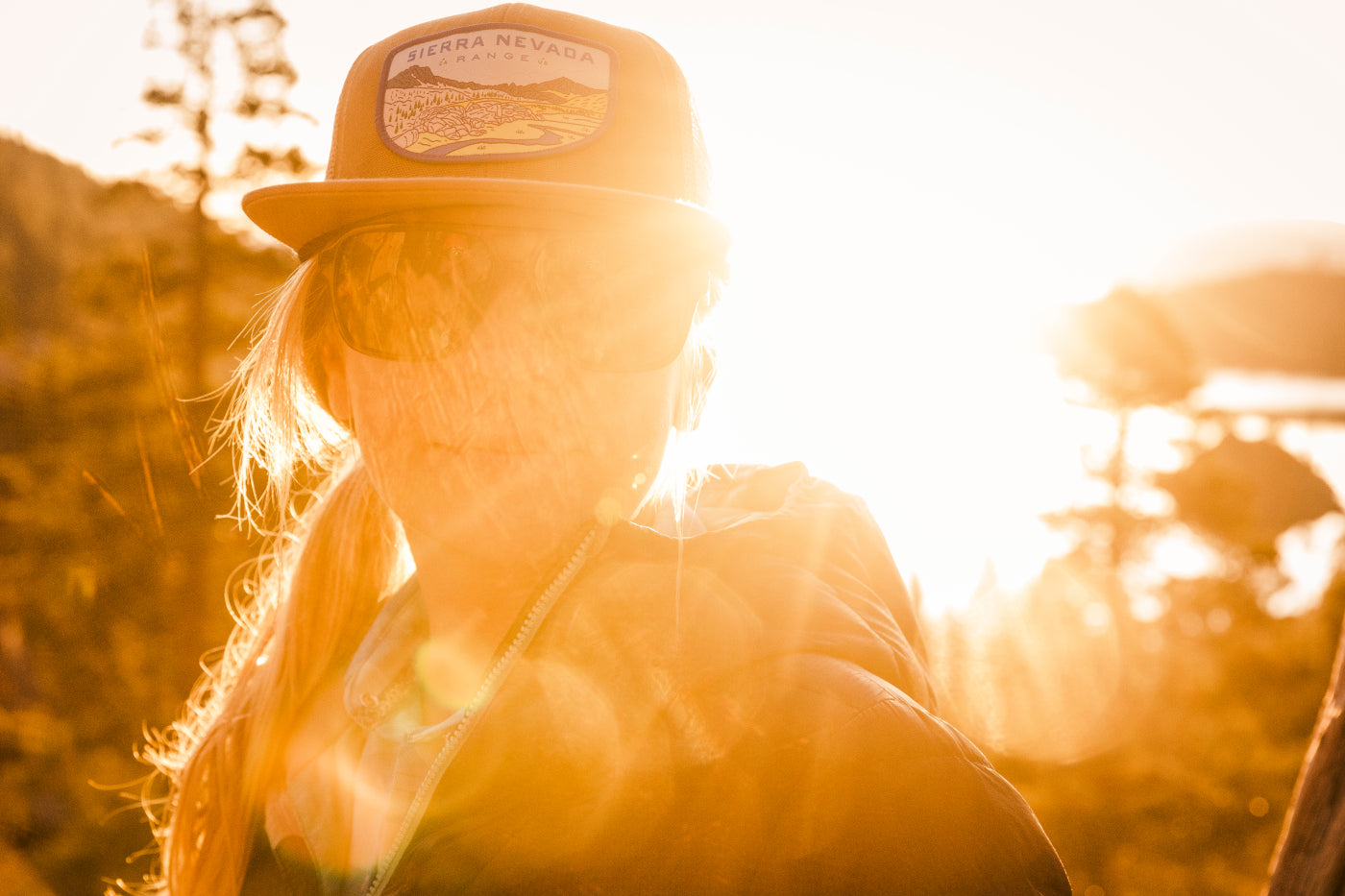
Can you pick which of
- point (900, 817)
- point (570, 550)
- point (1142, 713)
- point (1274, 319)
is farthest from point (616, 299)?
point (1274, 319)

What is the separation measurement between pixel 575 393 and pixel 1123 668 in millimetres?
15051

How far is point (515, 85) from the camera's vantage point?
4.52 ft

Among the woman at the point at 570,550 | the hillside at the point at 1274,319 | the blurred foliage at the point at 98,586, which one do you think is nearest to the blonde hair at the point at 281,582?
the woman at the point at 570,550

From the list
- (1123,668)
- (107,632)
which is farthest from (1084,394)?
(107,632)

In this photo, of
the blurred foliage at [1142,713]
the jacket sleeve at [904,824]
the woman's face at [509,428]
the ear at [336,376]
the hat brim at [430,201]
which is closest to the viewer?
the jacket sleeve at [904,824]

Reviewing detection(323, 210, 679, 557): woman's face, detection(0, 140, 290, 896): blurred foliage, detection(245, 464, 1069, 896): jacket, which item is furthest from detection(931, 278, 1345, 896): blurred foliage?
detection(0, 140, 290, 896): blurred foliage

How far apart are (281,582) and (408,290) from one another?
1238mm

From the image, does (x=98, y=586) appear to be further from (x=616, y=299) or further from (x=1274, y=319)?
(x=1274, y=319)

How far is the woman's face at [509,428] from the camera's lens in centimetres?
140

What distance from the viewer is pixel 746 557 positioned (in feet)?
4.95

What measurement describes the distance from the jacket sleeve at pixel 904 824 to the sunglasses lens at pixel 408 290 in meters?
0.87

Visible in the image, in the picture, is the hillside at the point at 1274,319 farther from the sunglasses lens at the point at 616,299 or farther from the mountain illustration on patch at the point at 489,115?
the mountain illustration on patch at the point at 489,115

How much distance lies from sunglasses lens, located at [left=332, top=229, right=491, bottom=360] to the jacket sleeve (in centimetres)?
87

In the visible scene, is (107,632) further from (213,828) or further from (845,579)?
(845,579)
